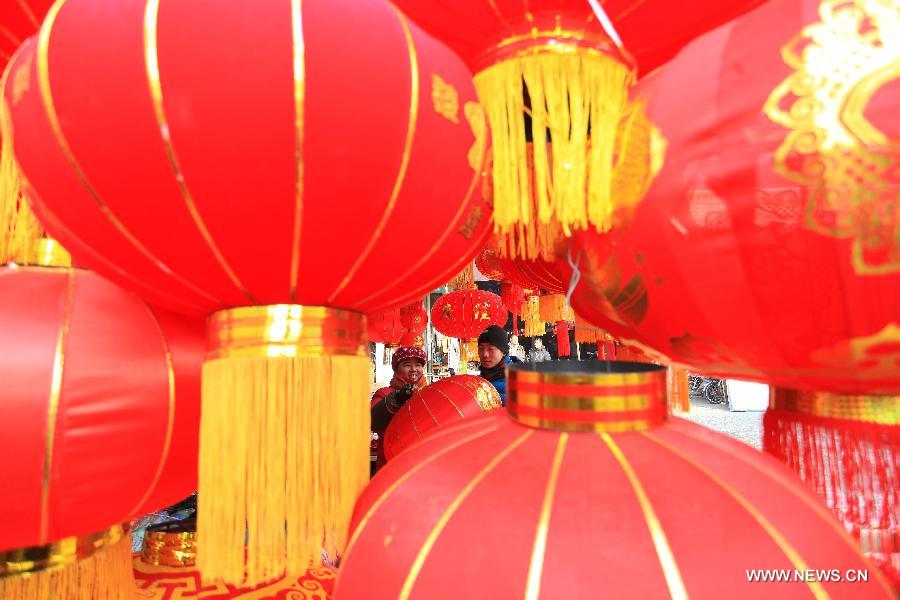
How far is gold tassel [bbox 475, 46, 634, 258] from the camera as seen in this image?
1.90 feet

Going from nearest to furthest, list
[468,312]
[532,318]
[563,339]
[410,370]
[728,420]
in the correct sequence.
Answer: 1. [532,318]
2. [410,370]
3. [563,339]
4. [468,312]
5. [728,420]

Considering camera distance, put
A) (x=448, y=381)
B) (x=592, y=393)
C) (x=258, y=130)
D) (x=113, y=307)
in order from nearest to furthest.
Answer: (x=258, y=130) < (x=592, y=393) < (x=113, y=307) < (x=448, y=381)

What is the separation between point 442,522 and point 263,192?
1.11ft

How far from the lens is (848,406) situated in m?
0.59

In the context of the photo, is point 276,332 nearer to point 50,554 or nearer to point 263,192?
point 263,192

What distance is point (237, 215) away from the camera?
426mm

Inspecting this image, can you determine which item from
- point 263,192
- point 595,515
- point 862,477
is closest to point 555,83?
point 263,192

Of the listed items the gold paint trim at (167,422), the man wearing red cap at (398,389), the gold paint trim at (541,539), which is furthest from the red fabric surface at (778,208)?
the man wearing red cap at (398,389)

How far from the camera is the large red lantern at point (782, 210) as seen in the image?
40 cm

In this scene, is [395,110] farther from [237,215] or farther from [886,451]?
[886,451]

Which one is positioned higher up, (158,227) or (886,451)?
(158,227)

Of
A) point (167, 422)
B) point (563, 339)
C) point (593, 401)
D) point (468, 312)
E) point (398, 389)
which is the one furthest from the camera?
point (468, 312)

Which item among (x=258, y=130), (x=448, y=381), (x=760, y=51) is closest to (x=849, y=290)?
(x=760, y=51)

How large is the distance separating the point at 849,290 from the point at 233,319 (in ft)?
1.97
